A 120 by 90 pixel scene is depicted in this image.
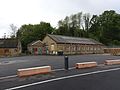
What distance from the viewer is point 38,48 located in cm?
9256

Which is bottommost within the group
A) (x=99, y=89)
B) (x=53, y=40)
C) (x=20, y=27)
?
(x=99, y=89)

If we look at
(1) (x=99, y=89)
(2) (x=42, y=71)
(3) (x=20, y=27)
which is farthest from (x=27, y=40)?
(1) (x=99, y=89)

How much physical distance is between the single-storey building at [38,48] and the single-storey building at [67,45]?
158 cm

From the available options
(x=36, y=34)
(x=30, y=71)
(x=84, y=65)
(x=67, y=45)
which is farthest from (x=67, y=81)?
(x=36, y=34)

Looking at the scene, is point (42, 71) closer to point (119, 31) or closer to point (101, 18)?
point (119, 31)

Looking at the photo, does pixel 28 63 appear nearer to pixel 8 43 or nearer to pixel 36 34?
pixel 8 43

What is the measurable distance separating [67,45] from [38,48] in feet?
36.5

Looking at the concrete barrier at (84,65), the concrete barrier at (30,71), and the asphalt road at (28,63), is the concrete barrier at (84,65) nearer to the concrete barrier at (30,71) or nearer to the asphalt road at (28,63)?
the asphalt road at (28,63)

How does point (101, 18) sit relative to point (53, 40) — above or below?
above

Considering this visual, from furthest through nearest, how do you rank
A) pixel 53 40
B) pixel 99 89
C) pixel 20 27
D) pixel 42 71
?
pixel 20 27 < pixel 53 40 < pixel 42 71 < pixel 99 89

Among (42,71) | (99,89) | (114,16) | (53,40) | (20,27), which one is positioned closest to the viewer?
(99,89)

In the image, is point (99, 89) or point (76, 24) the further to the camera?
point (76, 24)

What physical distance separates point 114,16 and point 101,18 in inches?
480

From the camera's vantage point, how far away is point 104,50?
97875 mm
